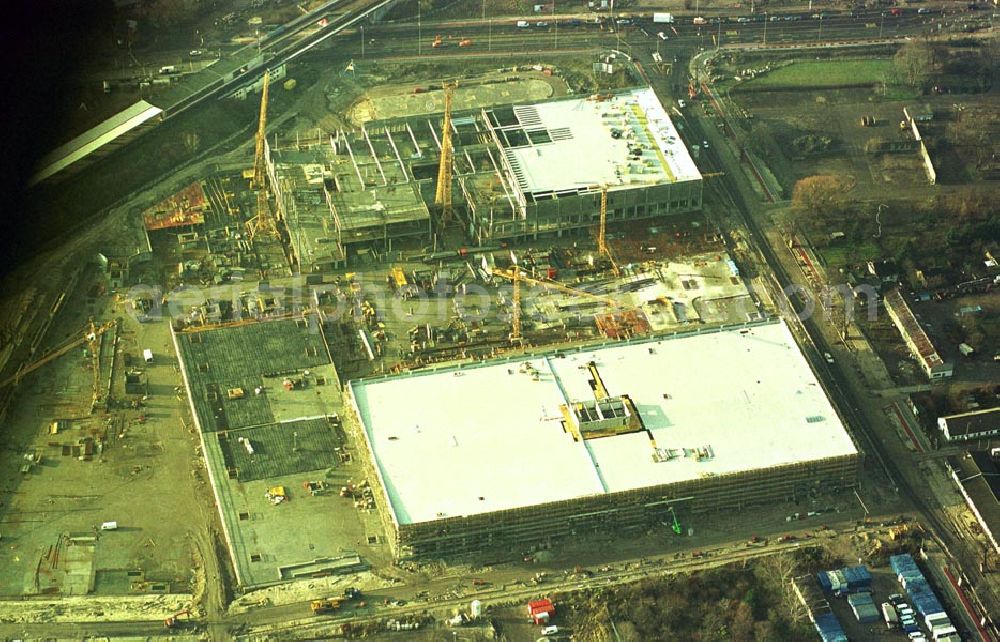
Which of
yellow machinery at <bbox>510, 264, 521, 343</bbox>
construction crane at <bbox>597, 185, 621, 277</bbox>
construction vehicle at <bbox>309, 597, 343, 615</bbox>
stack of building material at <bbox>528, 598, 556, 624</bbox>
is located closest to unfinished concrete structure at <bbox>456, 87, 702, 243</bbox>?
construction crane at <bbox>597, 185, 621, 277</bbox>

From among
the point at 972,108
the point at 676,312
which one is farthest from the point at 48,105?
the point at 972,108

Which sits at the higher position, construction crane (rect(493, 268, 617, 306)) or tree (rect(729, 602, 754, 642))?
construction crane (rect(493, 268, 617, 306))

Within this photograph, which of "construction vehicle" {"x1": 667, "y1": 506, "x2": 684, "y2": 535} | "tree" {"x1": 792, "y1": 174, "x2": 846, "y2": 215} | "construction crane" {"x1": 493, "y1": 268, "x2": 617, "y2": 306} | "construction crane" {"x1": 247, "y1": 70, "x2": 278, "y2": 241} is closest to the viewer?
"construction vehicle" {"x1": 667, "y1": 506, "x2": 684, "y2": 535}

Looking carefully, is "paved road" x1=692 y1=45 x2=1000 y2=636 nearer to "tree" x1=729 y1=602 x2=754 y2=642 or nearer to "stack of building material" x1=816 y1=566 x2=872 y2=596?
"stack of building material" x1=816 y1=566 x2=872 y2=596

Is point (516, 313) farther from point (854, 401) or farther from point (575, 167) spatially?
point (854, 401)

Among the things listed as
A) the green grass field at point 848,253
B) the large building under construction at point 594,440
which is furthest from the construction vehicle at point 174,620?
the green grass field at point 848,253

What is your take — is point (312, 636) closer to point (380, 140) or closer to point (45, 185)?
point (45, 185)

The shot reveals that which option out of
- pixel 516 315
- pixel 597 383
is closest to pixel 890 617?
pixel 597 383
